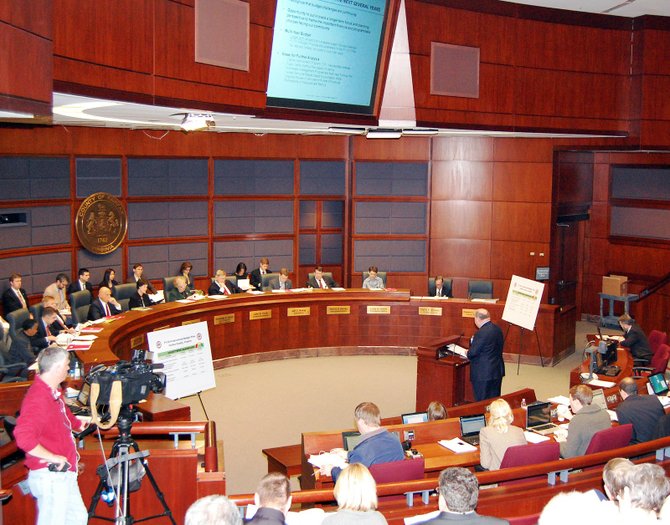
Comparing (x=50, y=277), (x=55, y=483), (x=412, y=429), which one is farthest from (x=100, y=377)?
(x=50, y=277)

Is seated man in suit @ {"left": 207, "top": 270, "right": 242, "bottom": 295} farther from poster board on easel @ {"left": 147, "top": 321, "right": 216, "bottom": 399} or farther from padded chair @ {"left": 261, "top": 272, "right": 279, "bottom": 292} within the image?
poster board on easel @ {"left": 147, "top": 321, "right": 216, "bottom": 399}

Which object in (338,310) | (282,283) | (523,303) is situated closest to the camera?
(523,303)

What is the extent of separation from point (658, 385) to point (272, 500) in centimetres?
540

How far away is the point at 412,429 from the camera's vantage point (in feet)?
20.7

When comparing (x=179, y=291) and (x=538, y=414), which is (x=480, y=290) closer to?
(x=179, y=291)

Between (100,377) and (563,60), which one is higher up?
(563,60)

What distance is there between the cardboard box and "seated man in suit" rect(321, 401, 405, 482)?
10.3m

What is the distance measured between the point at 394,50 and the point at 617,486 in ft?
22.7

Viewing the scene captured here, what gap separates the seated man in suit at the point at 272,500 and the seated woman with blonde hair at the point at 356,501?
227 mm

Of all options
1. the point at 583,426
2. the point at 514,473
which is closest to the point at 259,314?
the point at 583,426

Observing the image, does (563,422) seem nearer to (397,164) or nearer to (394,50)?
(394,50)

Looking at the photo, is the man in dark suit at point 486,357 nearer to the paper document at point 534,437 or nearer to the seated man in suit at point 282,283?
the paper document at point 534,437

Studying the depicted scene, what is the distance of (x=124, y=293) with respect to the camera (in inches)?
458

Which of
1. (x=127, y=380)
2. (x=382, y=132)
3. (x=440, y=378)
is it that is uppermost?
(x=382, y=132)
